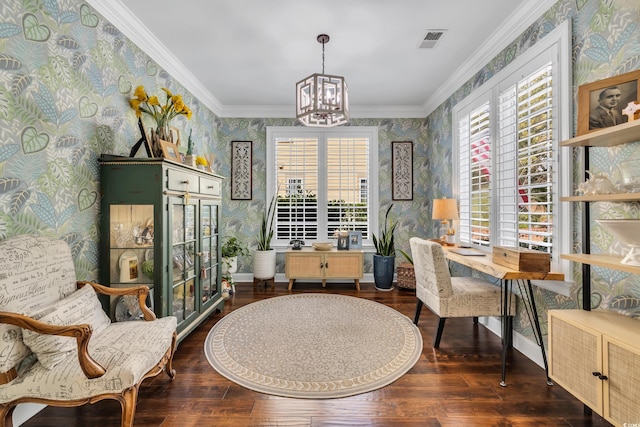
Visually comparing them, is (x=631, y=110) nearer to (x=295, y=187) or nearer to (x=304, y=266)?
(x=304, y=266)

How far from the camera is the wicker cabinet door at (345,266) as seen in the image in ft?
14.6

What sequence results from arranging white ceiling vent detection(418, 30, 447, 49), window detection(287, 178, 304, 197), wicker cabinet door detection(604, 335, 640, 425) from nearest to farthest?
wicker cabinet door detection(604, 335, 640, 425) → white ceiling vent detection(418, 30, 447, 49) → window detection(287, 178, 304, 197)

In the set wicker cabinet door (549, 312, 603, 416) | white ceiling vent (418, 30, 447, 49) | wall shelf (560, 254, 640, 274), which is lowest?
wicker cabinet door (549, 312, 603, 416)

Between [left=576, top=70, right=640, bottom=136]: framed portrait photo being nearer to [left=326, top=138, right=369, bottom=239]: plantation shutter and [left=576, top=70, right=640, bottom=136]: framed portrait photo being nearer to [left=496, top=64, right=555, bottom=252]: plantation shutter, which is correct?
[left=496, top=64, right=555, bottom=252]: plantation shutter

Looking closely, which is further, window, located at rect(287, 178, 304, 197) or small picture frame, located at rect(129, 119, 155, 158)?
window, located at rect(287, 178, 304, 197)

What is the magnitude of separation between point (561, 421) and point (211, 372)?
230 cm

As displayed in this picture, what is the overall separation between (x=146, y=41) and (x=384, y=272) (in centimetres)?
403

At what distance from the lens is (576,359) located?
165 centimetres

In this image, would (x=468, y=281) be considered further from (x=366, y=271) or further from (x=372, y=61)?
(x=372, y=61)

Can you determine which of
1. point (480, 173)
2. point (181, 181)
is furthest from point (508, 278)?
point (181, 181)

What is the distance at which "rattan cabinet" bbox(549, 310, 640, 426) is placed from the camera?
1.37 meters

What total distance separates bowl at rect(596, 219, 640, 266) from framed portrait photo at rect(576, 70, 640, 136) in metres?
0.59

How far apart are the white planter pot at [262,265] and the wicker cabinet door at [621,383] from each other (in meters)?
3.80

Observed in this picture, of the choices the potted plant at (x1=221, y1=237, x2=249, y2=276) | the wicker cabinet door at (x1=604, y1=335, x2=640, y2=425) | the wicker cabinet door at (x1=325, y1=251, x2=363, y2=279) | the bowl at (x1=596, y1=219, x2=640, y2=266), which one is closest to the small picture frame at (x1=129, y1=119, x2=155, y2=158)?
the potted plant at (x1=221, y1=237, x2=249, y2=276)
